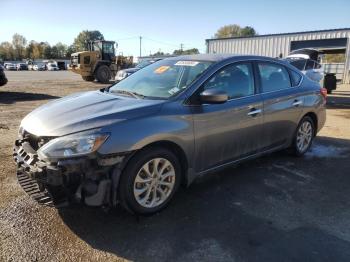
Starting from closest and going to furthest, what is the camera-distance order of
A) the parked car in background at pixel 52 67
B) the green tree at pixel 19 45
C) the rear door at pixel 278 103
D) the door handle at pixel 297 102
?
the rear door at pixel 278 103 → the door handle at pixel 297 102 → the parked car in background at pixel 52 67 → the green tree at pixel 19 45

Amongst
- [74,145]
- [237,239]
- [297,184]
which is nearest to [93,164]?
[74,145]

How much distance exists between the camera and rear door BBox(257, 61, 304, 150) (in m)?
4.72

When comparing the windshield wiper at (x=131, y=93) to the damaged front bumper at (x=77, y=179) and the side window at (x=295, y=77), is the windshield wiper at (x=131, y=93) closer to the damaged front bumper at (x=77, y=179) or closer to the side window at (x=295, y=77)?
the damaged front bumper at (x=77, y=179)

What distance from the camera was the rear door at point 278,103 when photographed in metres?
4.72

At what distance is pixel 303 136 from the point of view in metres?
5.68

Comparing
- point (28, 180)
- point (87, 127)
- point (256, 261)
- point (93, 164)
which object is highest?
point (87, 127)

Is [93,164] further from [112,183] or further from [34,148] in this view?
[34,148]

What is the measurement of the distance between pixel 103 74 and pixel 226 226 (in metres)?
22.4

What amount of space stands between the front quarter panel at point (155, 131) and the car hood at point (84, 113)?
0.08m

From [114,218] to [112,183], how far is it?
559 mm

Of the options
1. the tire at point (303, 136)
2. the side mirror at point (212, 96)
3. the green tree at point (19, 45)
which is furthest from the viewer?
the green tree at point (19, 45)

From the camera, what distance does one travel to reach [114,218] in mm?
3508

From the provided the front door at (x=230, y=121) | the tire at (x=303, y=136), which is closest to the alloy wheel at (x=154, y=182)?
the front door at (x=230, y=121)

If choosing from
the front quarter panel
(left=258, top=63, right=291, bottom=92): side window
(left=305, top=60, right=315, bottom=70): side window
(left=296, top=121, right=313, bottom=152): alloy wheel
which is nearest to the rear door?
(left=258, top=63, right=291, bottom=92): side window
